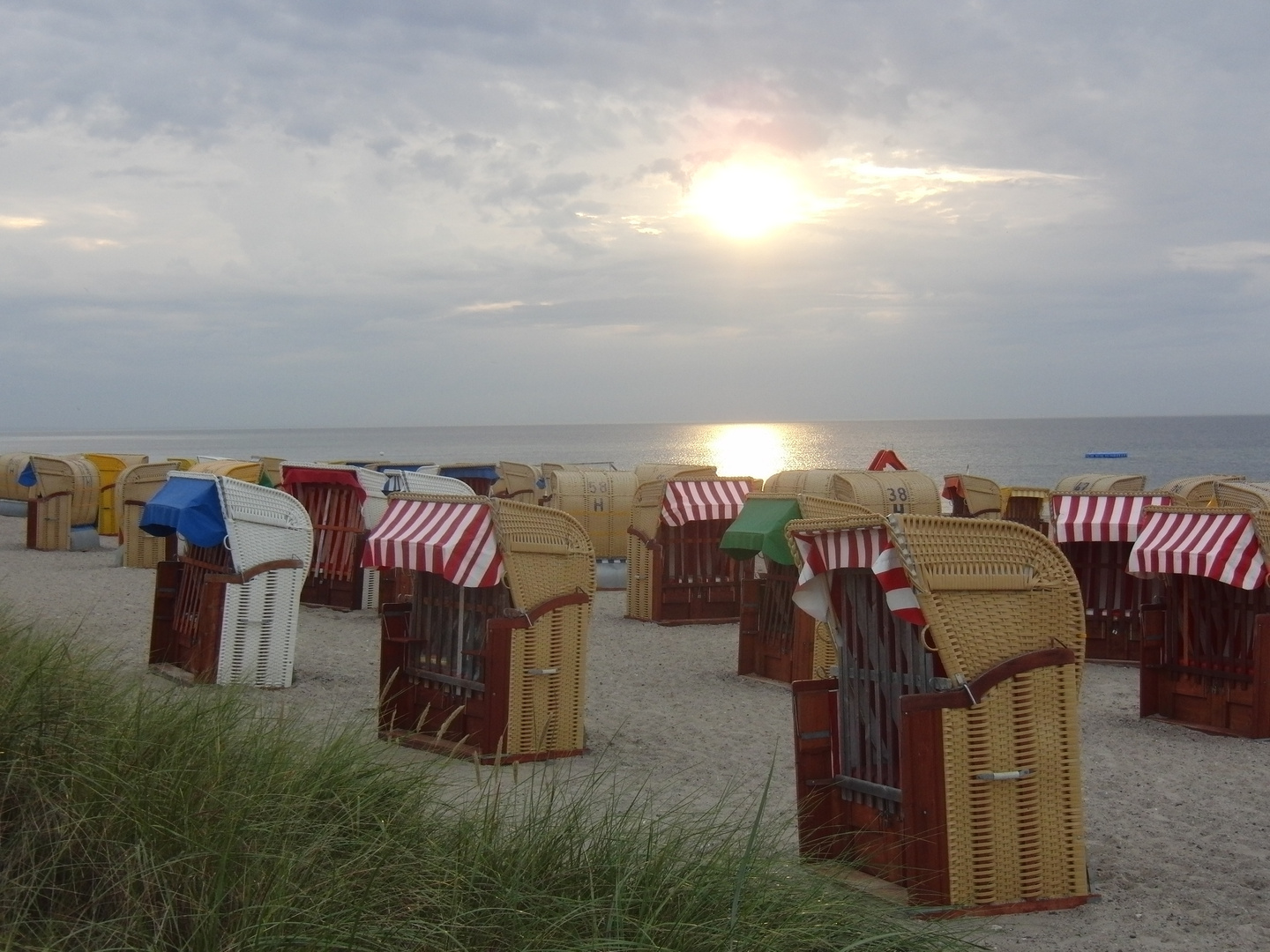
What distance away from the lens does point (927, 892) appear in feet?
17.9

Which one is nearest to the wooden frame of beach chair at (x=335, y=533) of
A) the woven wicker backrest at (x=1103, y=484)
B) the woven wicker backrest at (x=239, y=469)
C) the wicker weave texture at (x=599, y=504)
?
the woven wicker backrest at (x=239, y=469)

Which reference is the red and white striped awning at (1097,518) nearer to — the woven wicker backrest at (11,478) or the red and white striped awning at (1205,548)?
the red and white striped awning at (1205,548)

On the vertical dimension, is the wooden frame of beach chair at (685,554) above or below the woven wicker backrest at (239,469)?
below

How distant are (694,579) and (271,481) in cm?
709

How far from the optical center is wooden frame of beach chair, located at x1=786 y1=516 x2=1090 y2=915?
5.46m

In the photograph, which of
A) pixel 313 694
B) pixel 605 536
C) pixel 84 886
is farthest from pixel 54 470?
pixel 84 886

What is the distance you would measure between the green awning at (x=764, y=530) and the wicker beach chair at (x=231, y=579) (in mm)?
3750

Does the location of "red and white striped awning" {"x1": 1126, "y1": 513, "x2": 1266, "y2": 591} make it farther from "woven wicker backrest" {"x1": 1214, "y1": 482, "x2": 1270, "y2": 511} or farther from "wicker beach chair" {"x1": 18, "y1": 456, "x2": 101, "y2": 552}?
"wicker beach chair" {"x1": 18, "y1": 456, "x2": 101, "y2": 552}

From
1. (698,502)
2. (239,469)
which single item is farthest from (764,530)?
(239,469)

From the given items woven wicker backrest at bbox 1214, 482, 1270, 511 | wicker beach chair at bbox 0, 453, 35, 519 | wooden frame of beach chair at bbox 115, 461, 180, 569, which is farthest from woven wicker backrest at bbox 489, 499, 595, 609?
wicker beach chair at bbox 0, 453, 35, 519

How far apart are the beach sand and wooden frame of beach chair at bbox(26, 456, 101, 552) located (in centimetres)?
761

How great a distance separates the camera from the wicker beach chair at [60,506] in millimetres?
23625

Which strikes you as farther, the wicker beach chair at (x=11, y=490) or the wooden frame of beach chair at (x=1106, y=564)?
the wicker beach chair at (x=11, y=490)

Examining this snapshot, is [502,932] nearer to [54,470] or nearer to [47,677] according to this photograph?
[47,677]
